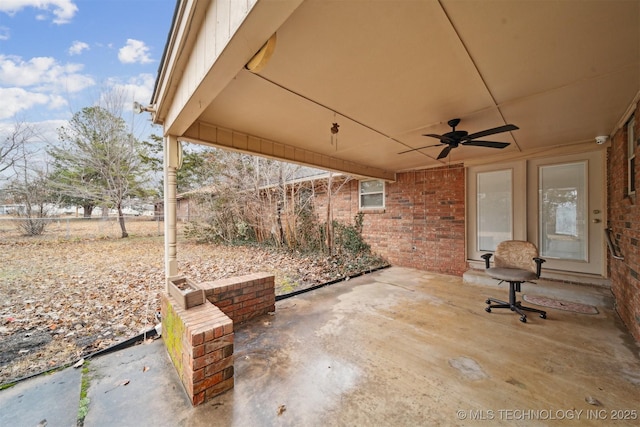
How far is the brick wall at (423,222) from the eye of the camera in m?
5.44

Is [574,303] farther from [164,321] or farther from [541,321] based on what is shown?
[164,321]

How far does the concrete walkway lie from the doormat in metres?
0.16

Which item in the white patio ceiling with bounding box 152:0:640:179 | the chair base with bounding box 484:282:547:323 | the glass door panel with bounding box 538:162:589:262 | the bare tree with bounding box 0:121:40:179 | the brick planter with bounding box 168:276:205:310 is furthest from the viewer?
the bare tree with bounding box 0:121:40:179

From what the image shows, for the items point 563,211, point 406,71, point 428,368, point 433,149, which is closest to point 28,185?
point 406,71

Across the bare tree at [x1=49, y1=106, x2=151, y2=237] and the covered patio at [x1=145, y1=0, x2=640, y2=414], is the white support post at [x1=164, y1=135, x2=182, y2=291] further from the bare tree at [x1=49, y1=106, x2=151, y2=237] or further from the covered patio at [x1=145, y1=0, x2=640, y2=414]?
the bare tree at [x1=49, y1=106, x2=151, y2=237]

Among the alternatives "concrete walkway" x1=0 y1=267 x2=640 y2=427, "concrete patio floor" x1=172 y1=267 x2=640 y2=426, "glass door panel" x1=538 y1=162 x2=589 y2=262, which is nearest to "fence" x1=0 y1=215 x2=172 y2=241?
"concrete walkway" x1=0 y1=267 x2=640 y2=427

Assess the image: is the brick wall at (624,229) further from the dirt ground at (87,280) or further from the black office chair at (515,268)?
the dirt ground at (87,280)

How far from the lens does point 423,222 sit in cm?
591

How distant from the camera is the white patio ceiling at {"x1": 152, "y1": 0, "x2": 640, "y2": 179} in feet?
4.73

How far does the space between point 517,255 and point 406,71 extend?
10.9 ft

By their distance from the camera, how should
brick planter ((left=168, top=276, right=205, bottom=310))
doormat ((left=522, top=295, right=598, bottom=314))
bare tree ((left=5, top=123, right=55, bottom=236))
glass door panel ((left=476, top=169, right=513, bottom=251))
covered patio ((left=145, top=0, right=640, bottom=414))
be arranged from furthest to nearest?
bare tree ((left=5, top=123, right=55, bottom=236)) → glass door panel ((left=476, top=169, right=513, bottom=251)) → doormat ((left=522, top=295, right=598, bottom=314)) → brick planter ((left=168, top=276, right=205, bottom=310)) → covered patio ((left=145, top=0, right=640, bottom=414))

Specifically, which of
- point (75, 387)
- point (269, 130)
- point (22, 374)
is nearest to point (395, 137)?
point (269, 130)

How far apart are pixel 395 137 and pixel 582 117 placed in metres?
2.27

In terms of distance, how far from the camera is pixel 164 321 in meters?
2.57
